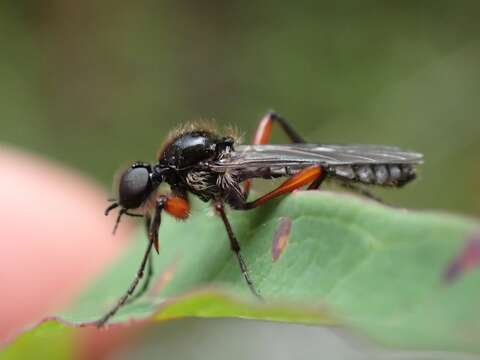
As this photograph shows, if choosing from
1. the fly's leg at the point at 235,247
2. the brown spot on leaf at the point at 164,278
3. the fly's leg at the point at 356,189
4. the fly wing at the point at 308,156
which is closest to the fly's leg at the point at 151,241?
the brown spot on leaf at the point at 164,278

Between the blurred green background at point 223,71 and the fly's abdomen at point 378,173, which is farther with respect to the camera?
the blurred green background at point 223,71

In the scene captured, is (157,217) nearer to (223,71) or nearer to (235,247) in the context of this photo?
(235,247)

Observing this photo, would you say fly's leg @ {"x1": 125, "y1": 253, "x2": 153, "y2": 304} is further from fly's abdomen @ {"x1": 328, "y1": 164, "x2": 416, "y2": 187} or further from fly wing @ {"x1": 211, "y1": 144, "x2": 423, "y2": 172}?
fly's abdomen @ {"x1": 328, "y1": 164, "x2": 416, "y2": 187}

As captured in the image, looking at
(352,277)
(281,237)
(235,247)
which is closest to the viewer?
(352,277)

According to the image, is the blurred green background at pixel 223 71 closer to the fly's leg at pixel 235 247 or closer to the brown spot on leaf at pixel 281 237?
the fly's leg at pixel 235 247

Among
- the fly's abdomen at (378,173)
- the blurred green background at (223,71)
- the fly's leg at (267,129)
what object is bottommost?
the blurred green background at (223,71)

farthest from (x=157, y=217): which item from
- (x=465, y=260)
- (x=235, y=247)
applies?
(x=465, y=260)
